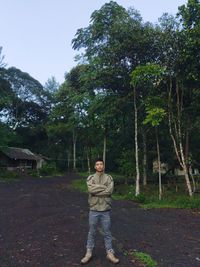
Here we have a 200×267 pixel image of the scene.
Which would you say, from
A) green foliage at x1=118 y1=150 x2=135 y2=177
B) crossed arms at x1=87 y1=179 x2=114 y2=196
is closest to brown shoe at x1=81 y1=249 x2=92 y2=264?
crossed arms at x1=87 y1=179 x2=114 y2=196

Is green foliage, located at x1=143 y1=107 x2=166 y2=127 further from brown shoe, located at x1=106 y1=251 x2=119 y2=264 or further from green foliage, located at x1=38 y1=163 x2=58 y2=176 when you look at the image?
green foliage, located at x1=38 y1=163 x2=58 y2=176

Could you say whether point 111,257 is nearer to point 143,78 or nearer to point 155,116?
point 155,116

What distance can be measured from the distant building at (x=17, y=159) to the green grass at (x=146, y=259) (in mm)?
51300

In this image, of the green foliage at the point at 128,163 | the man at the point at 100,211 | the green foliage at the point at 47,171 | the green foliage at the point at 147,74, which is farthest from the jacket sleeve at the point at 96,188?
the green foliage at the point at 47,171

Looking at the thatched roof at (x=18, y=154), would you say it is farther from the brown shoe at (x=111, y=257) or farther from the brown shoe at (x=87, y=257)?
the brown shoe at (x=111, y=257)

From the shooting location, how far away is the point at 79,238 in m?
9.96

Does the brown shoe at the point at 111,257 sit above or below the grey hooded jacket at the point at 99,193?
below

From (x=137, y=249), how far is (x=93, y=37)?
22273mm

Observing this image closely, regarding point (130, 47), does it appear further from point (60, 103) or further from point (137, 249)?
point (60, 103)

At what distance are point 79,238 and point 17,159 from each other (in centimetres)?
5552

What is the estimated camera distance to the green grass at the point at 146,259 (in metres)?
7.74

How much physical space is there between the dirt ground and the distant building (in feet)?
148

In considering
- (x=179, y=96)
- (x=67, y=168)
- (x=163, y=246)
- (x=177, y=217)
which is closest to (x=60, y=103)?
(x=67, y=168)

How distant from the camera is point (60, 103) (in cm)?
6238
